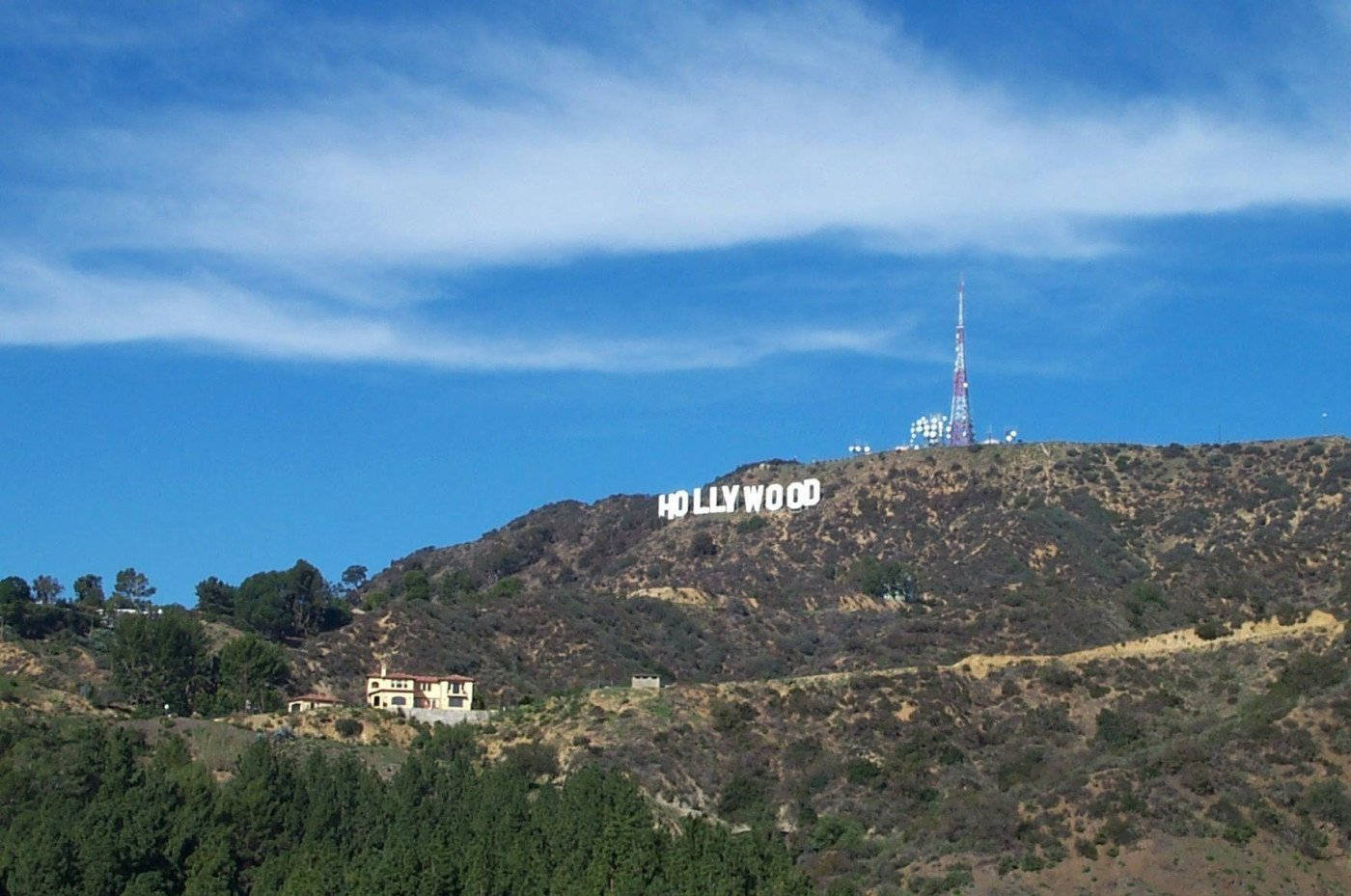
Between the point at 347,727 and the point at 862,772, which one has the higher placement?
the point at 347,727

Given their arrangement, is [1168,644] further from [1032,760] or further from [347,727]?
[347,727]

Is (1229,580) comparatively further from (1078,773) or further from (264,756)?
(264,756)

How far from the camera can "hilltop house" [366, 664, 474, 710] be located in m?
105

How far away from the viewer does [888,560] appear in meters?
151

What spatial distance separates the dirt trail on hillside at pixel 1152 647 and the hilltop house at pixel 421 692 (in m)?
14.0

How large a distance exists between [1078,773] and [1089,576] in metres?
63.1

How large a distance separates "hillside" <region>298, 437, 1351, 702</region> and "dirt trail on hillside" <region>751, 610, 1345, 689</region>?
1.89 meters

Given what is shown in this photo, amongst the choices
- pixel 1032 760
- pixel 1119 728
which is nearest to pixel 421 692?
pixel 1032 760

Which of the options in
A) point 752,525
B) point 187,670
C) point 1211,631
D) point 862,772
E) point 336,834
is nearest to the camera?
point 336,834

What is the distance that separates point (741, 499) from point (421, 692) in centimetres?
6927

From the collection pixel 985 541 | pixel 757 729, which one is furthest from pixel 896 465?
pixel 757 729

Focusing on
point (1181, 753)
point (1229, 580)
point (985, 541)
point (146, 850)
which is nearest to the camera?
point (146, 850)

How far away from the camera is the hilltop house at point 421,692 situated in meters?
105

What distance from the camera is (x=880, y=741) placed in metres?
90.8
